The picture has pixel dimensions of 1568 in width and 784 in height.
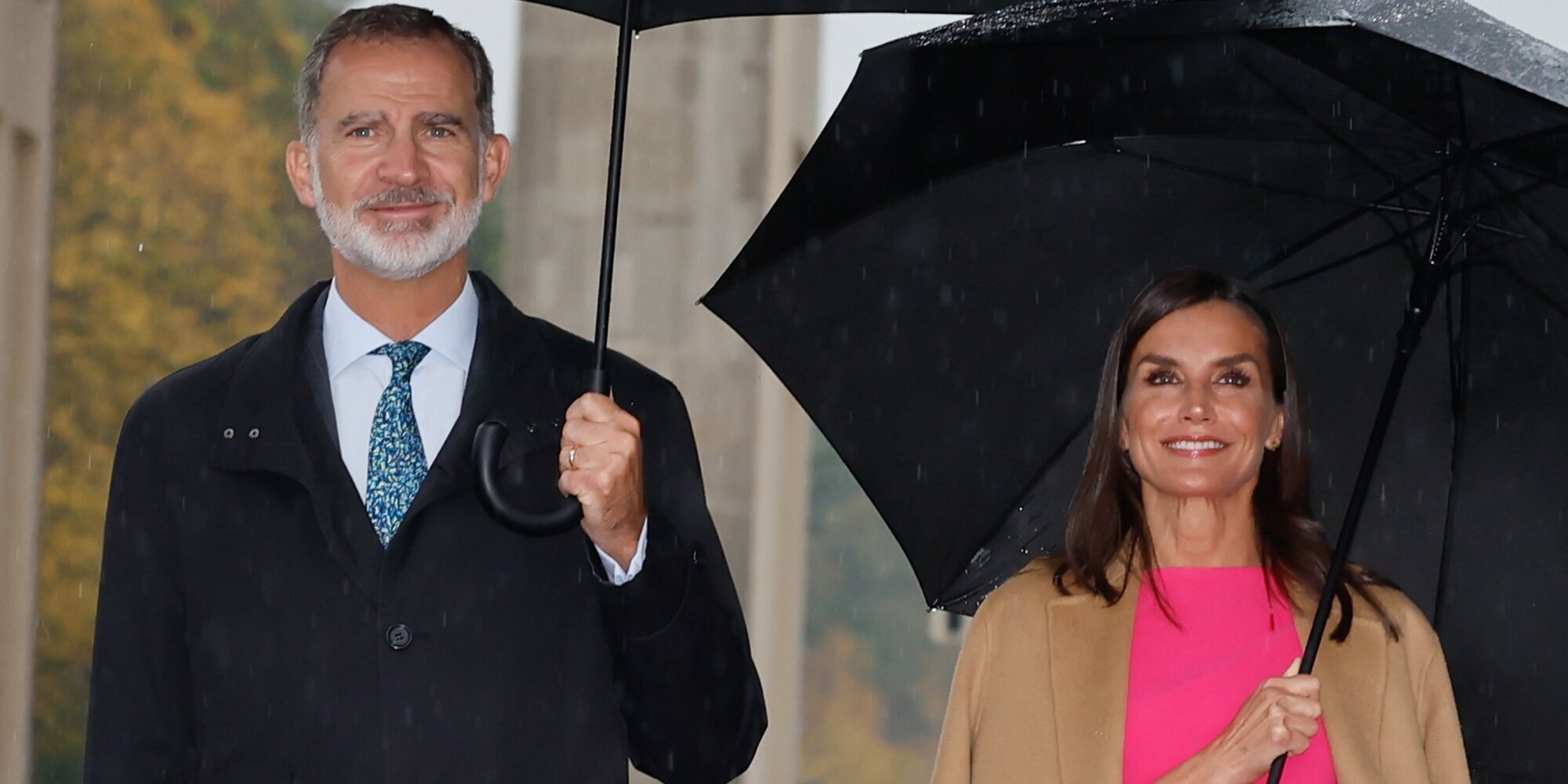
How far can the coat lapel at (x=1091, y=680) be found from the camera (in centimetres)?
365

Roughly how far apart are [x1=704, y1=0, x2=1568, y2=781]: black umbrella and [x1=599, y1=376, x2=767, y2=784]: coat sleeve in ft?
2.31

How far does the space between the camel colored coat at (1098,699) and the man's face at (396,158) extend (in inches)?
42.3

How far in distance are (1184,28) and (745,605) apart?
8704 millimetres

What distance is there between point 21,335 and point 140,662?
617 cm

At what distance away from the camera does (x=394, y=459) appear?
3.48 m

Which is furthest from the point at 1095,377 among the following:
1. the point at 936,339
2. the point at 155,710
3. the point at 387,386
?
the point at 155,710

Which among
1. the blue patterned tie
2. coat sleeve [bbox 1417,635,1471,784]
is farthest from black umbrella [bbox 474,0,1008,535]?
coat sleeve [bbox 1417,635,1471,784]

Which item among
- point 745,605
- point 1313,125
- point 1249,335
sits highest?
point 1313,125

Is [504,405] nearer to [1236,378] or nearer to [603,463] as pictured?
[603,463]

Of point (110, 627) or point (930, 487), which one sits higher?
point (930, 487)

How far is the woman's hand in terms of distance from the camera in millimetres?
3453

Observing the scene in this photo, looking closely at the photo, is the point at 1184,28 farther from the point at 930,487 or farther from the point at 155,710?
the point at 155,710

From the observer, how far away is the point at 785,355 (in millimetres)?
4309

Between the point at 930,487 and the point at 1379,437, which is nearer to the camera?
the point at 1379,437
